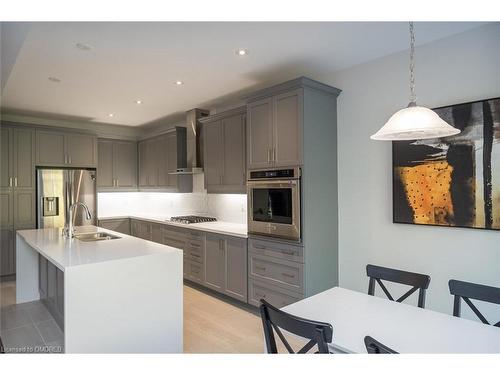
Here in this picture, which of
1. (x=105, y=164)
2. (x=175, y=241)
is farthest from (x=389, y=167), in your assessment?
(x=105, y=164)

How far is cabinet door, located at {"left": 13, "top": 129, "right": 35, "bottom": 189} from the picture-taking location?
188 inches

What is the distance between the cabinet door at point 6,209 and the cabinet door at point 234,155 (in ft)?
10.9

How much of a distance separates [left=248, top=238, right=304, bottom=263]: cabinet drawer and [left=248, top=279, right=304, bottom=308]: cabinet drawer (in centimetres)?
33

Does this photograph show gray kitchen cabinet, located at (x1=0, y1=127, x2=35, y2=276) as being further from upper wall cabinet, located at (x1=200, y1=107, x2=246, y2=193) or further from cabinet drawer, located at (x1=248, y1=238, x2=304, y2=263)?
cabinet drawer, located at (x1=248, y1=238, x2=304, y2=263)

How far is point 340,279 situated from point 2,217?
4.85m

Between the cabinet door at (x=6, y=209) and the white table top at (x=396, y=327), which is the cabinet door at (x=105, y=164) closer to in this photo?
the cabinet door at (x=6, y=209)

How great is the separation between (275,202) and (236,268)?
0.98m

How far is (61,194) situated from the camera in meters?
5.07

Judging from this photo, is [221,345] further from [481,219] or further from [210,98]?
[210,98]

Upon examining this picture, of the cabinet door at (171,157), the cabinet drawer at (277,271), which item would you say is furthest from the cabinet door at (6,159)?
the cabinet drawer at (277,271)

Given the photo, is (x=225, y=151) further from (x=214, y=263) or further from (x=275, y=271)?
(x=275, y=271)

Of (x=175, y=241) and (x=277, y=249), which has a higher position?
(x=277, y=249)

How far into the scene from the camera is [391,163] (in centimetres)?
286

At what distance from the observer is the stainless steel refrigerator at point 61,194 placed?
4.91 meters
